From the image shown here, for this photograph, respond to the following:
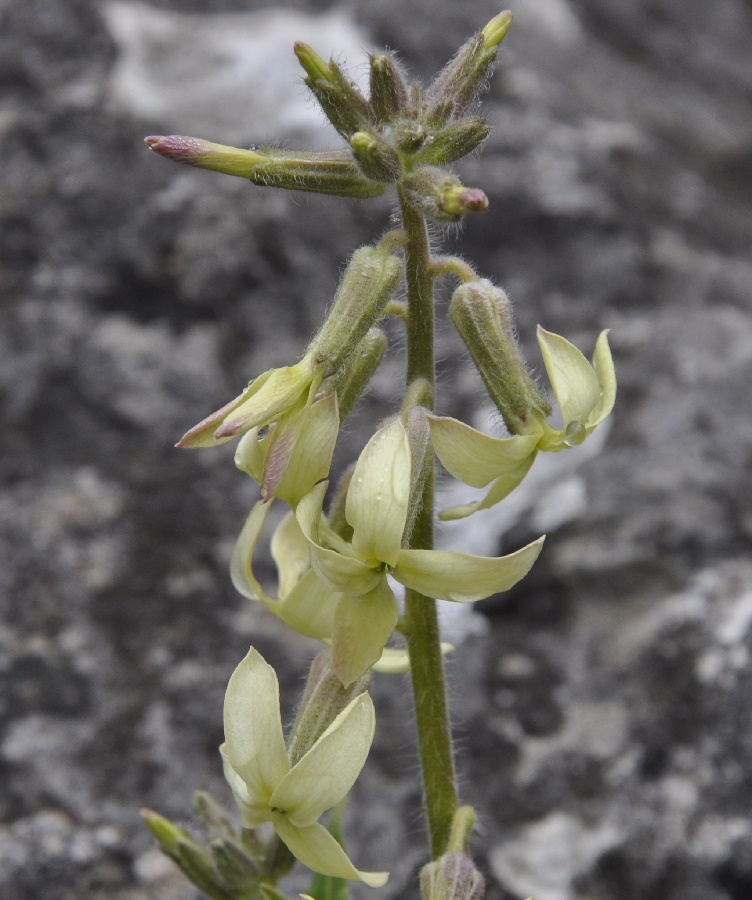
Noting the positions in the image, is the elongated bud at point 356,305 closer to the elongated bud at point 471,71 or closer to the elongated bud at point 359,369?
the elongated bud at point 359,369

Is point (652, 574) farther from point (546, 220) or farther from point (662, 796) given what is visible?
point (546, 220)

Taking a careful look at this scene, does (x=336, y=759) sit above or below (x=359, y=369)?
below

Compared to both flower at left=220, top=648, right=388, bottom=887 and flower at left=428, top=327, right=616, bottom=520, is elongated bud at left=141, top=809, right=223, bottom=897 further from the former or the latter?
flower at left=428, top=327, right=616, bottom=520

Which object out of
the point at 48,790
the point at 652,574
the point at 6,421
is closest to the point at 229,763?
the point at 48,790

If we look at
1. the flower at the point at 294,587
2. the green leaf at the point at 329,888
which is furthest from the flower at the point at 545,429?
the green leaf at the point at 329,888

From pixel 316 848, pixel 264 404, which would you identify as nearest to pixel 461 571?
pixel 264 404

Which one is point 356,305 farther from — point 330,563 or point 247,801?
point 247,801
